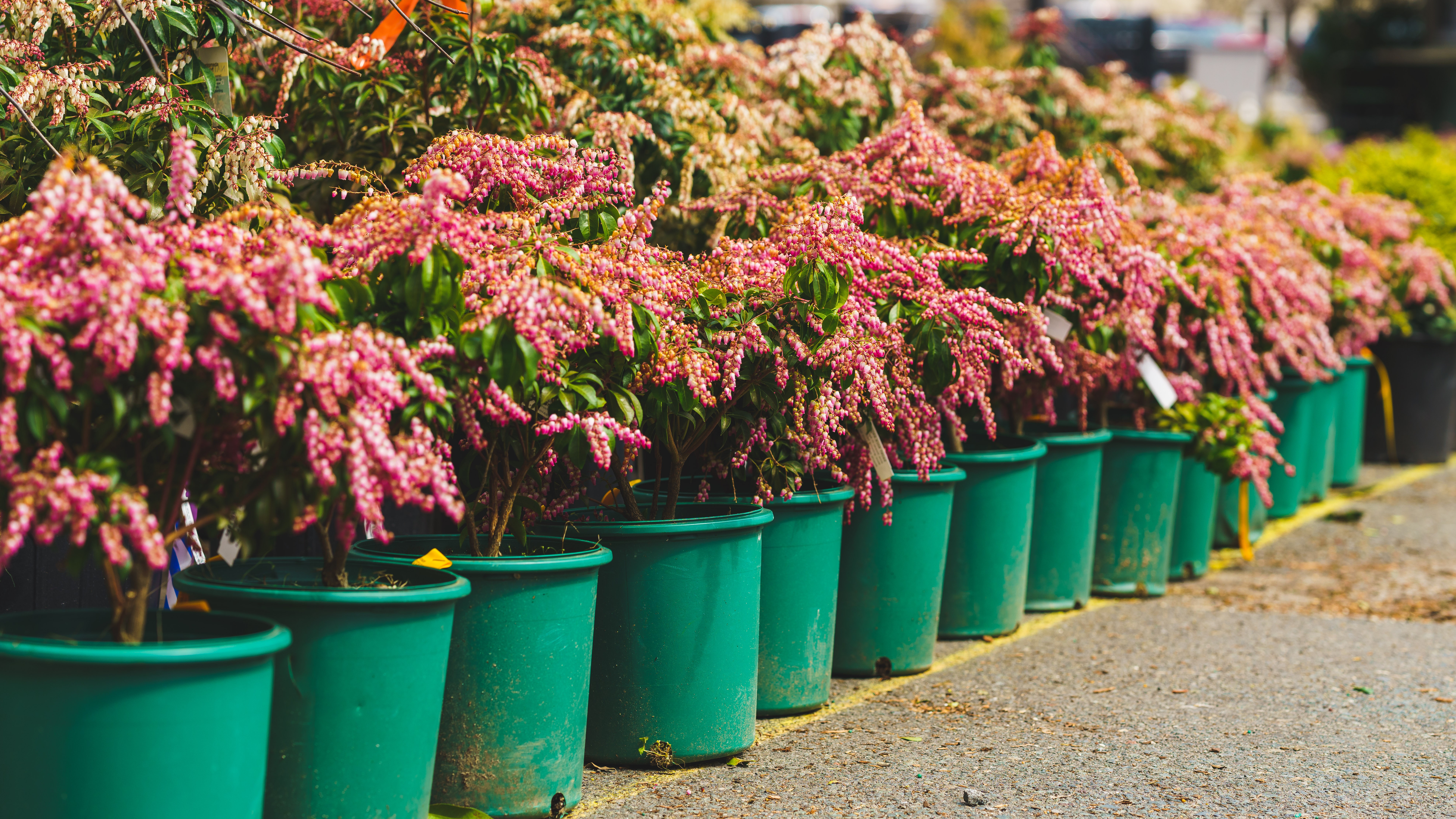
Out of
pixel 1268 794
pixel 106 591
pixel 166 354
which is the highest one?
pixel 166 354

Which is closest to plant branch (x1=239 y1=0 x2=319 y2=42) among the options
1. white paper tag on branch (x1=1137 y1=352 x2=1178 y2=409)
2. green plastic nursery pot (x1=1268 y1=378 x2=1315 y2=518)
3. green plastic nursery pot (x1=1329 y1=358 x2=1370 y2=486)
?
white paper tag on branch (x1=1137 y1=352 x2=1178 y2=409)

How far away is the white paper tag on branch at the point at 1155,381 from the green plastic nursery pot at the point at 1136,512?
218mm

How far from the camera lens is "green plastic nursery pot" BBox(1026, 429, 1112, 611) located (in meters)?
6.68

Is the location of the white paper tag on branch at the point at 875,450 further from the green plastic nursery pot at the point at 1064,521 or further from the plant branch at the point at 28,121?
the plant branch at the point at 28,121

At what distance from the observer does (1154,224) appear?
8.04m

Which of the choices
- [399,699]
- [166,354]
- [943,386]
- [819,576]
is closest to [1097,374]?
[943,386]

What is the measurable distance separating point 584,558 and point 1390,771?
→ 9.18ft

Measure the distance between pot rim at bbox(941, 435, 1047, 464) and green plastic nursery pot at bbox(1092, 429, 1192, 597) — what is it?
0.99 meters

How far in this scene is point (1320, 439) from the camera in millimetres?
10398

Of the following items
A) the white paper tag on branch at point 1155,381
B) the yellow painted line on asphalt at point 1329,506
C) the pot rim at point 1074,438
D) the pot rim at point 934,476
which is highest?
the white paper tag on branch at point 1155,381

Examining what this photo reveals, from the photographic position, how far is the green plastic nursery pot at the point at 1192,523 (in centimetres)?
786

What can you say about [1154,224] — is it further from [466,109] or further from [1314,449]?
[466,109]

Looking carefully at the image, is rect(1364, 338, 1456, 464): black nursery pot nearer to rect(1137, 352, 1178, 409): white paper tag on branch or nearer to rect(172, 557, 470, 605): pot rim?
rect(1137, 352, 1178, 409): white paper tag on branch

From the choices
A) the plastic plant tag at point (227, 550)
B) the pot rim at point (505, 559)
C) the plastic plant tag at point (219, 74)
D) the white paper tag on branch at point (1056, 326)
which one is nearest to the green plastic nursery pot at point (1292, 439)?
the white paper tag on branch at point (1056, 326)
